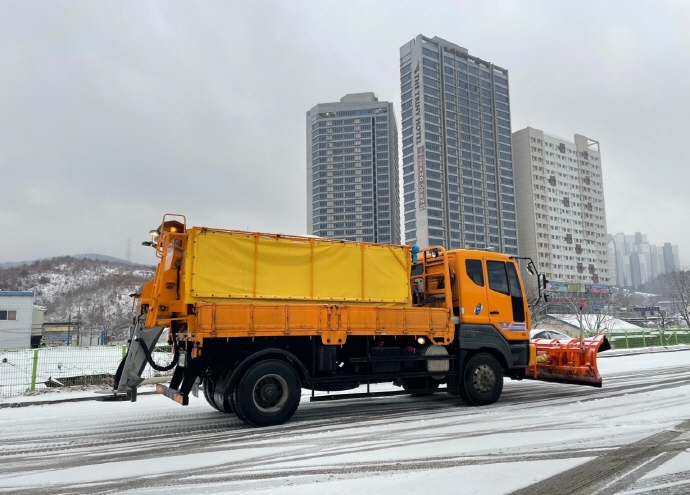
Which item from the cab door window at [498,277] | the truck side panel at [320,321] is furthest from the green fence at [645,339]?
the truck side panel at [320,321]

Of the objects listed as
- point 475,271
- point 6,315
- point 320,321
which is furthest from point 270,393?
point 6,315

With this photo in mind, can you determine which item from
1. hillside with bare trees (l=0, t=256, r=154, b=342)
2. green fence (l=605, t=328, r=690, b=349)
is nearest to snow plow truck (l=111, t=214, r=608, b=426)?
green fence (l=605, t=328, r=690, b=349)

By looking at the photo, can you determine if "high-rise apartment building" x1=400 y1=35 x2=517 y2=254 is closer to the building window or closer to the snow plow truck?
the building window

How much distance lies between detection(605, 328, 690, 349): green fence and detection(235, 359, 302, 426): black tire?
93.0ft

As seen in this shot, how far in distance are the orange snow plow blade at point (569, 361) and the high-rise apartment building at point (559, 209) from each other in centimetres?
12299

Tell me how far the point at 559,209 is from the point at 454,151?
116 feet

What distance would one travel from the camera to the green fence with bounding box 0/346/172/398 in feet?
41.2

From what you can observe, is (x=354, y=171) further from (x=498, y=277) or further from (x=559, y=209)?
(x=498, y=277)

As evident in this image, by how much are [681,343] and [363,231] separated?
10746 centimetres

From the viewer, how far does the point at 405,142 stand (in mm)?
122500

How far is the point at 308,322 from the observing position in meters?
7.86

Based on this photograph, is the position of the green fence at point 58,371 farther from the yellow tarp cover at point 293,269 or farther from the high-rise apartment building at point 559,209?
the high-rise apartment building at point 559,209

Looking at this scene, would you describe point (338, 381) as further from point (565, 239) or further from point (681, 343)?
point (565, 239)

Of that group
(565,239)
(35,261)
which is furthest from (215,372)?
(35,261)
